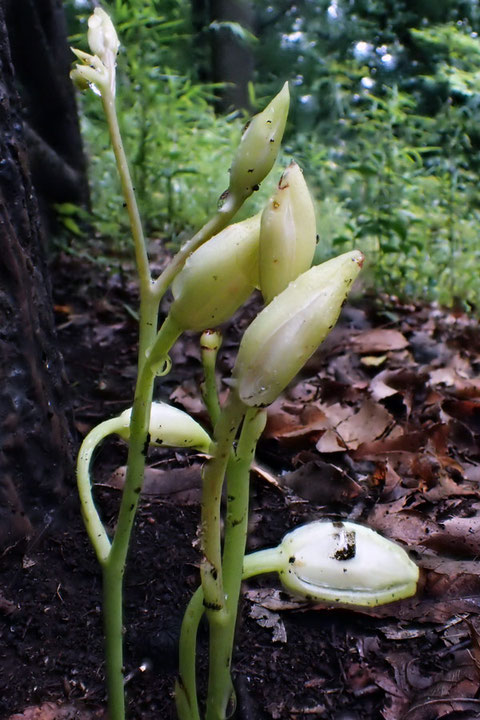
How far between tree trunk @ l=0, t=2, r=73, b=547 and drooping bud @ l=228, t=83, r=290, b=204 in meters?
0.66

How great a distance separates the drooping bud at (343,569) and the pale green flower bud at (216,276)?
0.97 ft

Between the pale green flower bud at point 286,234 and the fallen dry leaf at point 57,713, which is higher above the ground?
the pale green flower bud at point 286,234

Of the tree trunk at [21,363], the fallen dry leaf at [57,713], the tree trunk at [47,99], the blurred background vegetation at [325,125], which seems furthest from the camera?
the blurred background vegetation at [325,125]

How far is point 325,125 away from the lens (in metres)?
8.76

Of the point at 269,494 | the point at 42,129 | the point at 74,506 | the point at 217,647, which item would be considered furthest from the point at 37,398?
the point at 42,129

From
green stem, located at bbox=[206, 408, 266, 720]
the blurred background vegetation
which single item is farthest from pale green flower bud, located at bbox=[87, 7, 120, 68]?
the blurred background vegetation

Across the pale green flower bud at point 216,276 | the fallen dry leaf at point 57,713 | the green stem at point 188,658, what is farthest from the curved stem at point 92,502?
the fallen dry leaf at point 57,713

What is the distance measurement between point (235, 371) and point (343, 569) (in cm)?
29

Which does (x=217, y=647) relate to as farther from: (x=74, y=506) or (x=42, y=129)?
(x=42, y=129)

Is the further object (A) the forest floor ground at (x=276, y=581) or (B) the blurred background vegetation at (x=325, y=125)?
(B) the blurred background vegetation at (x=325, y=125)

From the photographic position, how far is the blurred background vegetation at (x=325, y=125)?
9.89 ft

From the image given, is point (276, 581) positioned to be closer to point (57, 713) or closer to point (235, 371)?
point (57, 713)

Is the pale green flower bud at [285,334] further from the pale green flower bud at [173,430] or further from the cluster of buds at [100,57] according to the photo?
the cluster of buds at [100,57]

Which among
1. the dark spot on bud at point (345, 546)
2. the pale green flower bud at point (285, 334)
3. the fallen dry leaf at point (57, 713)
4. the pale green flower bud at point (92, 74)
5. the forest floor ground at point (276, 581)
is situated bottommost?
the forest floor ground at point (276, 581)
